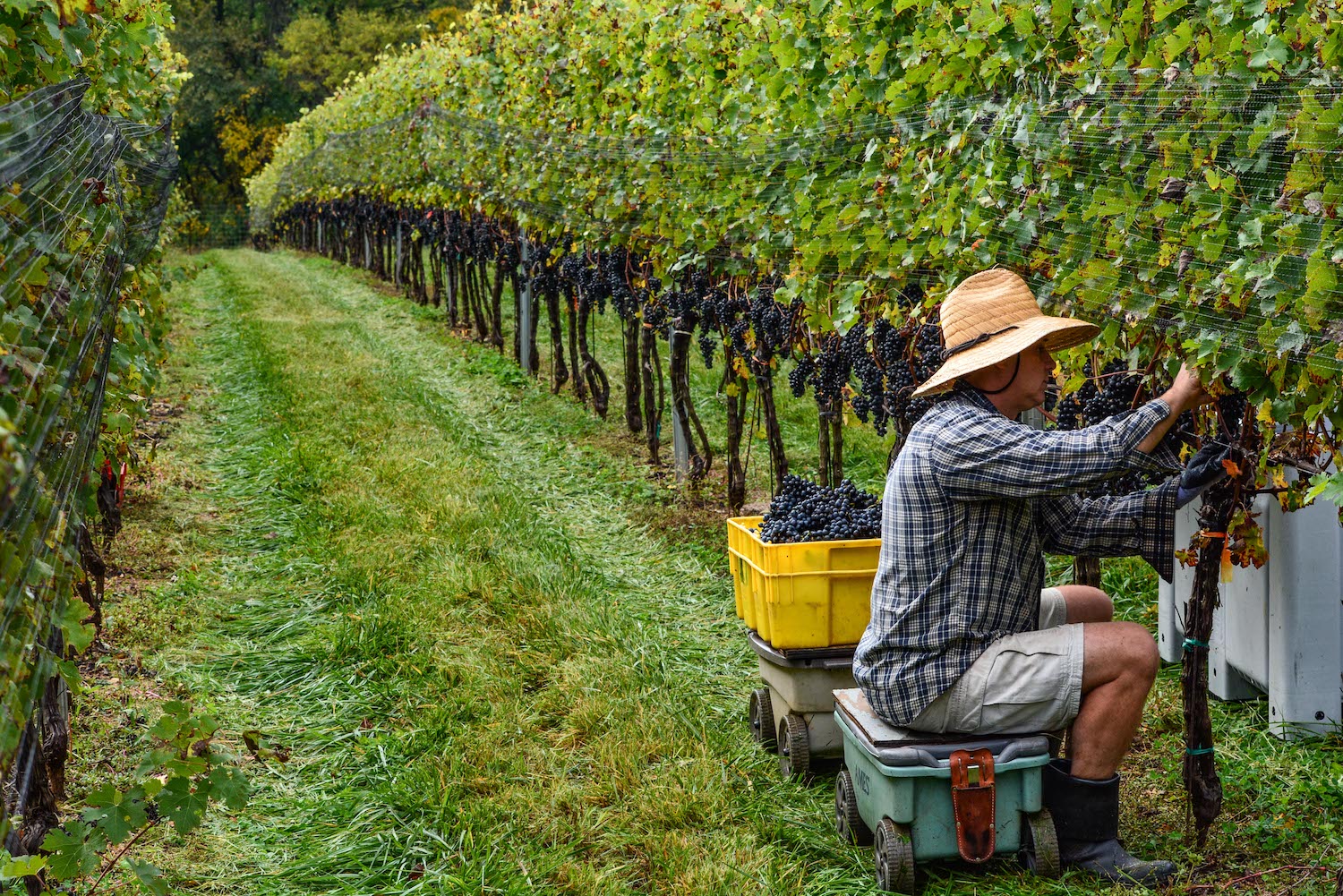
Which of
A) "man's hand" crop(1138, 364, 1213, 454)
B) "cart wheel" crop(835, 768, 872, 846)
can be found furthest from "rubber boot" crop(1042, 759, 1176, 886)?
"man's hand" crop(1138, 364, 1213, 454)

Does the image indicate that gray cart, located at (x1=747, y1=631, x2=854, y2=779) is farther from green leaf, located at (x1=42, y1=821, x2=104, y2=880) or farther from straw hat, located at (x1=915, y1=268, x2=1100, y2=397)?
green leaf, located at (x1=42, y1=821, x2=104, y2=880)

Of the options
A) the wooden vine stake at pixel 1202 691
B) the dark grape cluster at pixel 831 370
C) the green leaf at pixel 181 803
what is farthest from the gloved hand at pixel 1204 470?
the green leaf at pixel 181 803

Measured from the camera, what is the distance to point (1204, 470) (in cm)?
314

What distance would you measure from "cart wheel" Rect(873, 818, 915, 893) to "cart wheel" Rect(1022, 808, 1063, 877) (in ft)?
0.99

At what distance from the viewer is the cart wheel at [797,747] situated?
3.77m

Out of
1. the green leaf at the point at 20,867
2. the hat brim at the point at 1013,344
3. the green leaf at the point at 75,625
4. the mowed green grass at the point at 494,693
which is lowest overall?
the mowed green grass at the point at 494,693

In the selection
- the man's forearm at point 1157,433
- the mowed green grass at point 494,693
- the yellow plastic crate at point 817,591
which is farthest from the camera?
the yellow plastic crate at point 817,591

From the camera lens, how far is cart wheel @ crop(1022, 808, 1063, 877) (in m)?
3.16

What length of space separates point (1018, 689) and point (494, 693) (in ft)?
6.56

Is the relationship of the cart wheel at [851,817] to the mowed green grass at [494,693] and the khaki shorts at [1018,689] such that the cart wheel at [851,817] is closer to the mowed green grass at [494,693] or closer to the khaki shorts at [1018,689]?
the mowed green grass at [494,693]

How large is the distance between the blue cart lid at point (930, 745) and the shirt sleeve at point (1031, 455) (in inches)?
23.9

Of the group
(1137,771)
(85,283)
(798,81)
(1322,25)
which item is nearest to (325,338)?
(798,81)

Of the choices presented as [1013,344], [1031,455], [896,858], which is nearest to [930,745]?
[896,858]

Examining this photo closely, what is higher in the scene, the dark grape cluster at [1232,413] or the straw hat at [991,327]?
the straw hat at [991,327]
